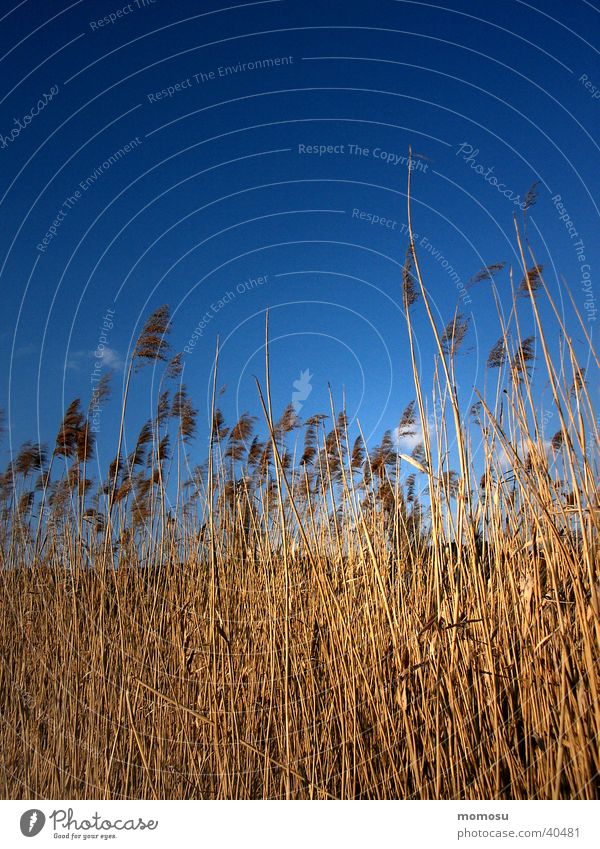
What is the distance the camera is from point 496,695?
1.63 m

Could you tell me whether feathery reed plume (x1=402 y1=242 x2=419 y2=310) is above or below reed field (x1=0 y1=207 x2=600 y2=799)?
above

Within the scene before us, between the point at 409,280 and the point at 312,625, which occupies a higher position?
the point at 409,280

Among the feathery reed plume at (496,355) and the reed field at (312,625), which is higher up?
the feathery reed plume at (496,355)

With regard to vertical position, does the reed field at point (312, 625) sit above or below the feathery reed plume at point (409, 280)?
below

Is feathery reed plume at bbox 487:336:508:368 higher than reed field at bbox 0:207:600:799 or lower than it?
higher

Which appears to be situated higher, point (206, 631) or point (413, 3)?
point (413, 3)
